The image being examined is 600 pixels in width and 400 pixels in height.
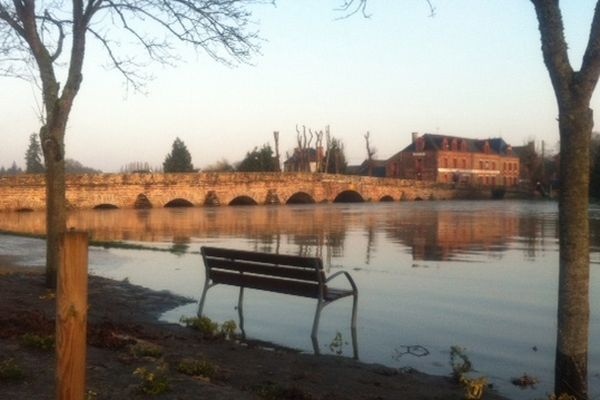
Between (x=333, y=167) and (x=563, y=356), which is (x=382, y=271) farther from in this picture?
(x=333, y=167)

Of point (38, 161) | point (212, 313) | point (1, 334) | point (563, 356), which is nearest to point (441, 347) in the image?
point (563, 356)

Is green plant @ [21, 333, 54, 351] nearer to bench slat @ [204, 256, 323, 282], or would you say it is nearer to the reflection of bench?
the reflection of bench

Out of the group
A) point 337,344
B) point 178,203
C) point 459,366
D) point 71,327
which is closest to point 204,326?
point 337,344

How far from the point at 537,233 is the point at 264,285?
20.3 m

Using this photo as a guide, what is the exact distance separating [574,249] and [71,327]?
11.0 feet

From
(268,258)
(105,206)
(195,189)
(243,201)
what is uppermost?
(195,189)

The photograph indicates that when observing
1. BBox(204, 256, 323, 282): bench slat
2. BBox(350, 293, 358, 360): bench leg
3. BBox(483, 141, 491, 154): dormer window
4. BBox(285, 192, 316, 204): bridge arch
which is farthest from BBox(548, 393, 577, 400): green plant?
BBox(483, 141, 491, 154): dormer window

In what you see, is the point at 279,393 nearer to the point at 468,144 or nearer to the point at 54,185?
the point at 54,185

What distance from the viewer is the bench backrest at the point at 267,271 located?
7.75 m

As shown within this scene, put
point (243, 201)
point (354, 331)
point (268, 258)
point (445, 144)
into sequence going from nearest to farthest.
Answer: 1. point (354, 331)
2. point (268, 258)
3. point (243, 201)
4. point (445, 144)

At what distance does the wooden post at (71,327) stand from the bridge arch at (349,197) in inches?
3010

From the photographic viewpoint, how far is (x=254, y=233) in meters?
27.1

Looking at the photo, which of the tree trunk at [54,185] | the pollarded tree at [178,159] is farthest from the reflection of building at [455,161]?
the tree trunk at [54,185]

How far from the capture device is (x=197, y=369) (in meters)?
5.42
